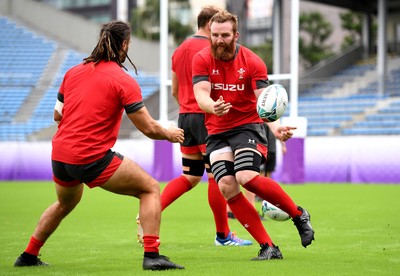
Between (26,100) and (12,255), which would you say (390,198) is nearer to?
(12,255)

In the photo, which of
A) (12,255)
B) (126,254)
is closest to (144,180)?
(126,254)

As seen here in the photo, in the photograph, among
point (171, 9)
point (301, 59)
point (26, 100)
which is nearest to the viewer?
point (26, 100)

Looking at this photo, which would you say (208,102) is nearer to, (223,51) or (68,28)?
(223,51)

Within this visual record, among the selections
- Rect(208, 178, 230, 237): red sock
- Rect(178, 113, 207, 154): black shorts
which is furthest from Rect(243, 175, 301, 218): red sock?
Rect(178, 113, 207, 154): black shorts

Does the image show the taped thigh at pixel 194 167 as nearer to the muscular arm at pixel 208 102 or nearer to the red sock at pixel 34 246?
the muscular arm at pixel 208 102

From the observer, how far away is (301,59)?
4544 cm

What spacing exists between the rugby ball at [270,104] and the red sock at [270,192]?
0.48 meters

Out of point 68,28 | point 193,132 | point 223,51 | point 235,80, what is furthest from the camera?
point 68,28

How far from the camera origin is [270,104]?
20.6 ft

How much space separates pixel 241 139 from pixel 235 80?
485 mm

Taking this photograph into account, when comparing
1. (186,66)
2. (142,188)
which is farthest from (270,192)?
Answer: (186,66)

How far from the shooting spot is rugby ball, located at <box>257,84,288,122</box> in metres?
6.27

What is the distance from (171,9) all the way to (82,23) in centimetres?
1964

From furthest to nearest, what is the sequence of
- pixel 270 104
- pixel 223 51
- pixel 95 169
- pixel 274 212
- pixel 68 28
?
pixel 68 28
pixel 274 212
pixel 223 51
pixel 270 104
pixel 95 169
